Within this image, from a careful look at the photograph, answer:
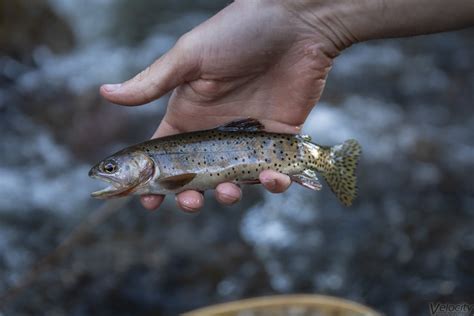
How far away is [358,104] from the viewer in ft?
29.2

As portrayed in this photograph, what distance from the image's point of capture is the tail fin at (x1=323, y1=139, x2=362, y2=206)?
4.05 m

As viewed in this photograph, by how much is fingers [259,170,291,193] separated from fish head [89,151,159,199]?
0.64m

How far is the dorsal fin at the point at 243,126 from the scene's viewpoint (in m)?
3.86

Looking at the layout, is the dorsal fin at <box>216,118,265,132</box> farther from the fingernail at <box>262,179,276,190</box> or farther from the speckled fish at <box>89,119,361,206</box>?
the fingernail at <box>262,179,276,190</box>

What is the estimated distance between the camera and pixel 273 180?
3.65 m

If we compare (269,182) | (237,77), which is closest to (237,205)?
(237,77)

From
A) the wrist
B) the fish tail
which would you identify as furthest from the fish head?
the wrist

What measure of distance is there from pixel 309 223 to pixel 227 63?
362cm

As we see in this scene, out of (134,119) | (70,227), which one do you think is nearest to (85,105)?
(134,119)

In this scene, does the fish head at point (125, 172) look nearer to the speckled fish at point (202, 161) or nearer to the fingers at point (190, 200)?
the speckled fish at point (202, 161)

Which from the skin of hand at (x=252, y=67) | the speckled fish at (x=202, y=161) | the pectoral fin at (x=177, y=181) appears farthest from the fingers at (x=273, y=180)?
the pectoral fin at (x=177, y=181)

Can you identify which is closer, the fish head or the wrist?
the fish head

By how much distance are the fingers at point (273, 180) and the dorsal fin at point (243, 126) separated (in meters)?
0.31

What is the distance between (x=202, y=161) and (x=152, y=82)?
530 mm
